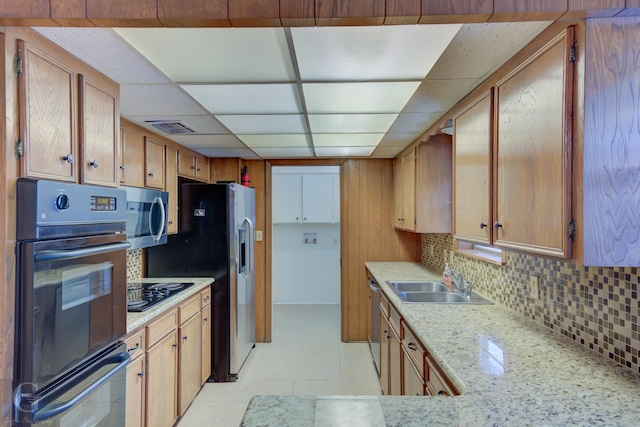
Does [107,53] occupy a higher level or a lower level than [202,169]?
higher

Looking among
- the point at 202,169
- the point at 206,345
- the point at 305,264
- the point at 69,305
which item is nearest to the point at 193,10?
the point at 69,305

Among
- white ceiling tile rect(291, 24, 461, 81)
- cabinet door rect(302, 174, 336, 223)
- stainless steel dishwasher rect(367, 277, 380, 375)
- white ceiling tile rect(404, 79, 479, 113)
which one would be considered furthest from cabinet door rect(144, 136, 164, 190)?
cabinet door rect(302, 174, 336, 223)

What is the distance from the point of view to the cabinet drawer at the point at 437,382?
132 centimetres

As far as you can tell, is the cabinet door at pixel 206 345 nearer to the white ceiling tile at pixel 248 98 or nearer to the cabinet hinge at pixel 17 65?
the white ceiling tile at pixel 248 98

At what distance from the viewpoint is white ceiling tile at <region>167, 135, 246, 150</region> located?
9.23 ft

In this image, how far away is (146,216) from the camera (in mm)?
2467

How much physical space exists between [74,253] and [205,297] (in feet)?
5.71

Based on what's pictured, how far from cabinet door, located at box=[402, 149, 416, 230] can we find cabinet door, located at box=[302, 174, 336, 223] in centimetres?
186

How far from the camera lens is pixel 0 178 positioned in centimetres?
113

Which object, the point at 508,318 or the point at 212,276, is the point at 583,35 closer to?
the point at 508,318

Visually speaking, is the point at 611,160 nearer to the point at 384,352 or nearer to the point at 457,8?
the point at 457,8

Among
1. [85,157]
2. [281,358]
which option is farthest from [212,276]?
[85,157]

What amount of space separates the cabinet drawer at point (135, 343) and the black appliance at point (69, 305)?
0.39 feet

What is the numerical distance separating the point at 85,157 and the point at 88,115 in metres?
0.19
